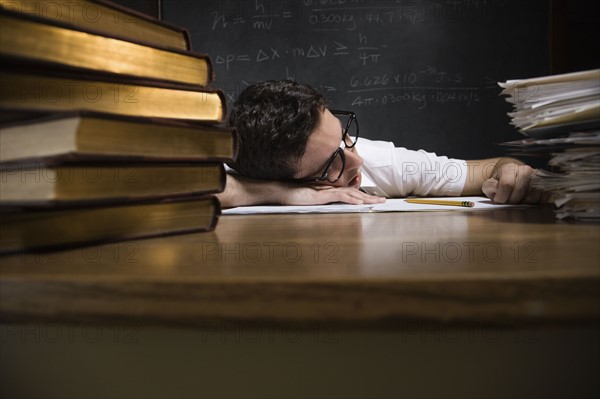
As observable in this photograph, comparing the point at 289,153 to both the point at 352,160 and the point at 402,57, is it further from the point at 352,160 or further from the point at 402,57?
the point at 402,57

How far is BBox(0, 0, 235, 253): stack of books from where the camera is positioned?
0.37 metres

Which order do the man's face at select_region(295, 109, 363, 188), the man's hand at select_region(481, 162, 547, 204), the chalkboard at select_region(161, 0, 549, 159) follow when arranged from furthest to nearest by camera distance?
the chalkboard at select_region(161, 0, 549, 159)
the man's face at select_region(295, 109, 363, 188)
the man's hand at select_region(481, 162, 547, 204)

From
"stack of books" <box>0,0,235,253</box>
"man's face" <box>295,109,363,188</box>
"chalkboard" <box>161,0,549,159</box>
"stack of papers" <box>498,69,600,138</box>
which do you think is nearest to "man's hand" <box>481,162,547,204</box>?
"stack of papers" <box>498,69,600,138</box>

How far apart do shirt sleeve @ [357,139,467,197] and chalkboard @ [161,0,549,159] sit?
930 millimetres

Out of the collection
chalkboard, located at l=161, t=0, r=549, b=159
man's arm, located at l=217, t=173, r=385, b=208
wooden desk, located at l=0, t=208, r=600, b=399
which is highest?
chalkboard, located at l=161, t=0, r=549, b=159

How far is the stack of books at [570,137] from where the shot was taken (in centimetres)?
54

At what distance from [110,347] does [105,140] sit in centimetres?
16

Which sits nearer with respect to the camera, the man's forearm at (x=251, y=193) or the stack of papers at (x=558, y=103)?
the stack of papers at (x=558, y=103)

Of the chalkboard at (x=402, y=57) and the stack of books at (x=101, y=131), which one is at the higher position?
the chalkboard at (x=402, y=57)

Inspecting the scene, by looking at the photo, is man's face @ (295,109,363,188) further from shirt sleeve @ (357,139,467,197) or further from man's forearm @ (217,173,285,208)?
shirt sleeve @ (357,139,467,197)

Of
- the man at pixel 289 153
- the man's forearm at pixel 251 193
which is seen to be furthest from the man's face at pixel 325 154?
the man's forearm at pixel 251 193

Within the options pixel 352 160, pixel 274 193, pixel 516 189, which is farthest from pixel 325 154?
pixel 516 189

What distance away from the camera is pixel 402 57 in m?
3.14

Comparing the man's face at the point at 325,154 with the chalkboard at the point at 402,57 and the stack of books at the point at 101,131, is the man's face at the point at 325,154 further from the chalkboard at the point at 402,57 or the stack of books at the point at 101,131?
the chalkboard at the point at 402,57
